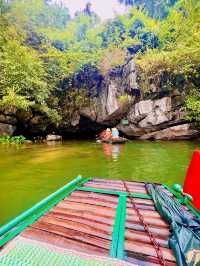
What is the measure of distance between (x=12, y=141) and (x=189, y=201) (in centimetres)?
1723

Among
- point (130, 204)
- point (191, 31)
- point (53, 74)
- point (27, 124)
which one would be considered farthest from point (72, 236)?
point (191, 31)

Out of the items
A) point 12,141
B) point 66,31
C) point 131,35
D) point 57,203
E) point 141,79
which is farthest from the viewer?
point 66,31

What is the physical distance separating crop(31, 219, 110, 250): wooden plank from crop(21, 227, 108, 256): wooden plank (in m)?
0.06

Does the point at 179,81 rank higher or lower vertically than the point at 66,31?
lower

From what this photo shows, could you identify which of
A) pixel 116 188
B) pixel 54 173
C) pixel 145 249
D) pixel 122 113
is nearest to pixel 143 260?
pixel 145 249

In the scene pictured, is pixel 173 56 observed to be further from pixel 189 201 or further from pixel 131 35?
pixel 189 201

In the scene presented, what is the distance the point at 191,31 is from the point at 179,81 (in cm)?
536

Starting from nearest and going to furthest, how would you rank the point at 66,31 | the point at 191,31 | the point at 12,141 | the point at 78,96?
the point at 12,141 < the point at 191,31 < the point at 78,96 < the point at 66,31

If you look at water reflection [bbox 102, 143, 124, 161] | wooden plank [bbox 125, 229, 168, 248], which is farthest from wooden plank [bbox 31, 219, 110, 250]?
water reflection [bbox 102, 143, 124, 161]

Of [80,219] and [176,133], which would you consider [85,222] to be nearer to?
[80,219]

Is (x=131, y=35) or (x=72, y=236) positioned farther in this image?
(x=131, y=35)

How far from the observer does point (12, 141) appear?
17656 mm

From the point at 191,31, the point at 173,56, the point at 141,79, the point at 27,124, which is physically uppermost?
the point at 191,31

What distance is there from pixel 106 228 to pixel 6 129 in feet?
59.5
